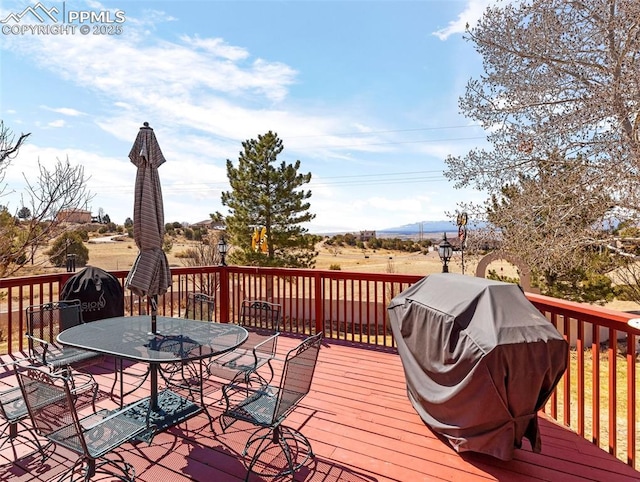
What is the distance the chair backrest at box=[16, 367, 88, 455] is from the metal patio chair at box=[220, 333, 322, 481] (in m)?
0.83

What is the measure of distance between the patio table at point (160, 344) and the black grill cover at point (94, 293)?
1.51 metres

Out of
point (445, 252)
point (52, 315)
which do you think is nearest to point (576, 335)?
point (445, 252)

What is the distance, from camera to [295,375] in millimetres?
2303

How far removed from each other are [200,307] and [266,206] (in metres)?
11.2

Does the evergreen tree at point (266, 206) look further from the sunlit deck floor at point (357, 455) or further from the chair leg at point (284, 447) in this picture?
the chair leg at point (284, 447)

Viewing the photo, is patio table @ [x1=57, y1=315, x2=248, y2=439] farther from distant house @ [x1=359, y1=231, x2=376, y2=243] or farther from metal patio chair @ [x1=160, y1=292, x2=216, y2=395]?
distant house @ [x1=359, y1=231, x2=376, y2=243]

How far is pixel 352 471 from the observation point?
2381 mm

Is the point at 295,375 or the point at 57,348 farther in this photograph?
the point at 57,348

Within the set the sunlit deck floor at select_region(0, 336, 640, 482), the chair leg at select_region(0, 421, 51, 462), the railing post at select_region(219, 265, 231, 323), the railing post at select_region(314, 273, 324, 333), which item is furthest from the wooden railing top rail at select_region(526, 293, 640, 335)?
the railing post at select_region(219, 265, 231, 323)

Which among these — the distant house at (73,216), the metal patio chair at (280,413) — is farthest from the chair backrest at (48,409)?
the distant house at (73,216)

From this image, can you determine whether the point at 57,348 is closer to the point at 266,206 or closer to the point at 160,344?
the point at 160,344

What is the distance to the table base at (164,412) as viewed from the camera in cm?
254

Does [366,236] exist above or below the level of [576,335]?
above

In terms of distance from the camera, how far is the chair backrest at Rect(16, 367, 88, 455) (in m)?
1.88
